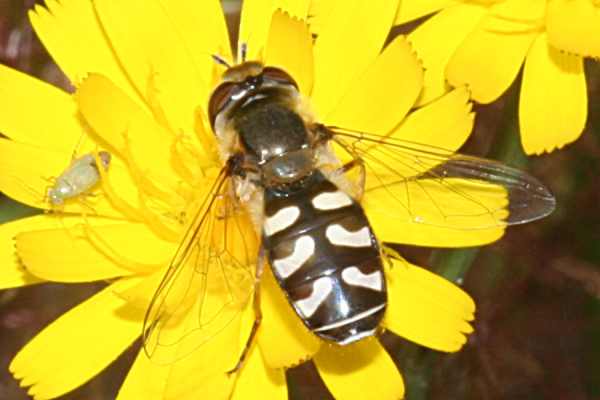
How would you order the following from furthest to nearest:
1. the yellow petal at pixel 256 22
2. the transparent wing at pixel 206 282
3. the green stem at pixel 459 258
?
1. the green stem at pixel 459 258
2. the yellow petal at pixel 256 22
3. the transparent wing at pixel 206 282

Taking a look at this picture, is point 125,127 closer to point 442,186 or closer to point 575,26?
point 442,186

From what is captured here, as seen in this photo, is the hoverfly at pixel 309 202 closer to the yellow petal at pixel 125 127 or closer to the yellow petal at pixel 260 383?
the yellow petal at pixel 260 383

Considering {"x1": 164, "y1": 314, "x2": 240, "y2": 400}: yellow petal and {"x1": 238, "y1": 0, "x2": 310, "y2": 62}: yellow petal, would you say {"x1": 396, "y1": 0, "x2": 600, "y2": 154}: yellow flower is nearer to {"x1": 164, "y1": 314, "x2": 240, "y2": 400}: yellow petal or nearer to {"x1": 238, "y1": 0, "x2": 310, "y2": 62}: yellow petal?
{"x1": 238, "y1": 0, "x2": 310, "y2": 62}: yellow petal

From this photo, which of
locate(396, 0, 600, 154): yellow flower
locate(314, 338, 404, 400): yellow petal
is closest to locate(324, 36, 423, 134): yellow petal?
locate(396, 0, 600, 154): yellow flower

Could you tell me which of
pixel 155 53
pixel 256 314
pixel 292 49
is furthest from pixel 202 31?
pixel 256 314

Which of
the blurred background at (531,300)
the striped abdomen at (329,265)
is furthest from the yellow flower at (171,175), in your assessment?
the blurred background at (531,300)

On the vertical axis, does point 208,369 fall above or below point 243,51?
below
